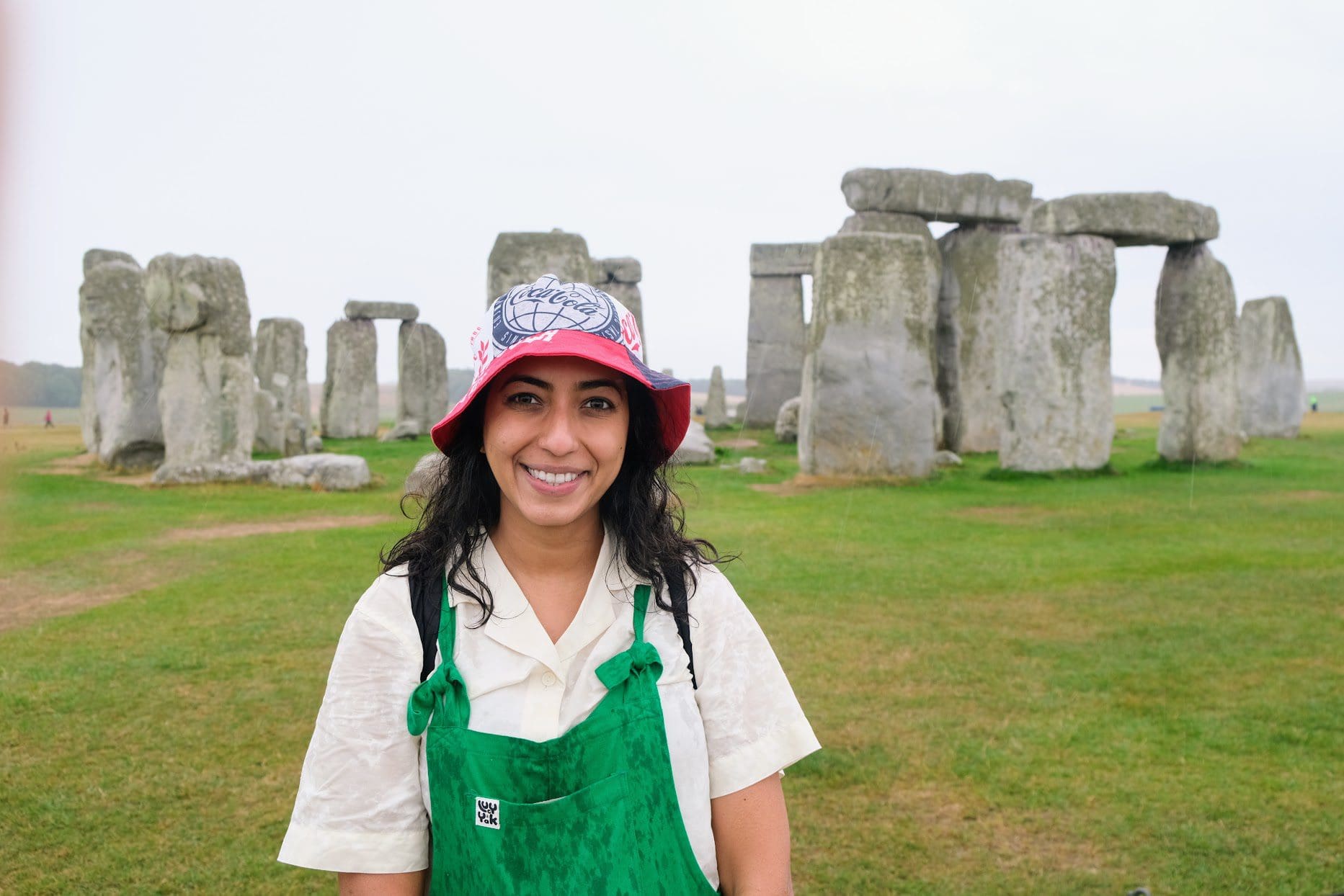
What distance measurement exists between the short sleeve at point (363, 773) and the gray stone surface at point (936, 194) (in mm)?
13574

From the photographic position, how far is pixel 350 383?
798 inches

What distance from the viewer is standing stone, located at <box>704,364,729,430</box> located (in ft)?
69.5

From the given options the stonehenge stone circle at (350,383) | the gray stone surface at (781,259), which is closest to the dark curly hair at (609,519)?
the stonehenge stone circle at (350,383)

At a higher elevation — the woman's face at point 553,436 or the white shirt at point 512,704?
the woman's face at point 553,436

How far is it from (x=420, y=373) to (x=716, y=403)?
5.42 meters

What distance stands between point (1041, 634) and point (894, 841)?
2.36 metres

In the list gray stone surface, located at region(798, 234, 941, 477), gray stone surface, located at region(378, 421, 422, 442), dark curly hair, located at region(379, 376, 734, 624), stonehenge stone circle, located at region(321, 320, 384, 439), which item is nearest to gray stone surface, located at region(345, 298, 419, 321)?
stonehenge stone circle, located at region(321, 320, 384, 439)

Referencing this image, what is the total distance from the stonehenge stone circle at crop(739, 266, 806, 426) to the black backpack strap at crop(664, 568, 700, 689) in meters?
18.9

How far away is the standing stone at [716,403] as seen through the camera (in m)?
21.2

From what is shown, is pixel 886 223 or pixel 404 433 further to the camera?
pixel 404 433

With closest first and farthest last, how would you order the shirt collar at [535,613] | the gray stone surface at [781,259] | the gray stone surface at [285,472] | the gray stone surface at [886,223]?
the shirt collar at [535,613] → the gray stone surface at [285,472] → the gray stone surface at [886,223] → the gray stone surface at [781,259]

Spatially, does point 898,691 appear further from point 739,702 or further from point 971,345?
point 971,345

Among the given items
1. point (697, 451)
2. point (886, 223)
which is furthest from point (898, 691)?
point (886, 223)

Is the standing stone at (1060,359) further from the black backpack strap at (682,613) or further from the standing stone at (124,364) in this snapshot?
the black backpack strap at (682,613)
